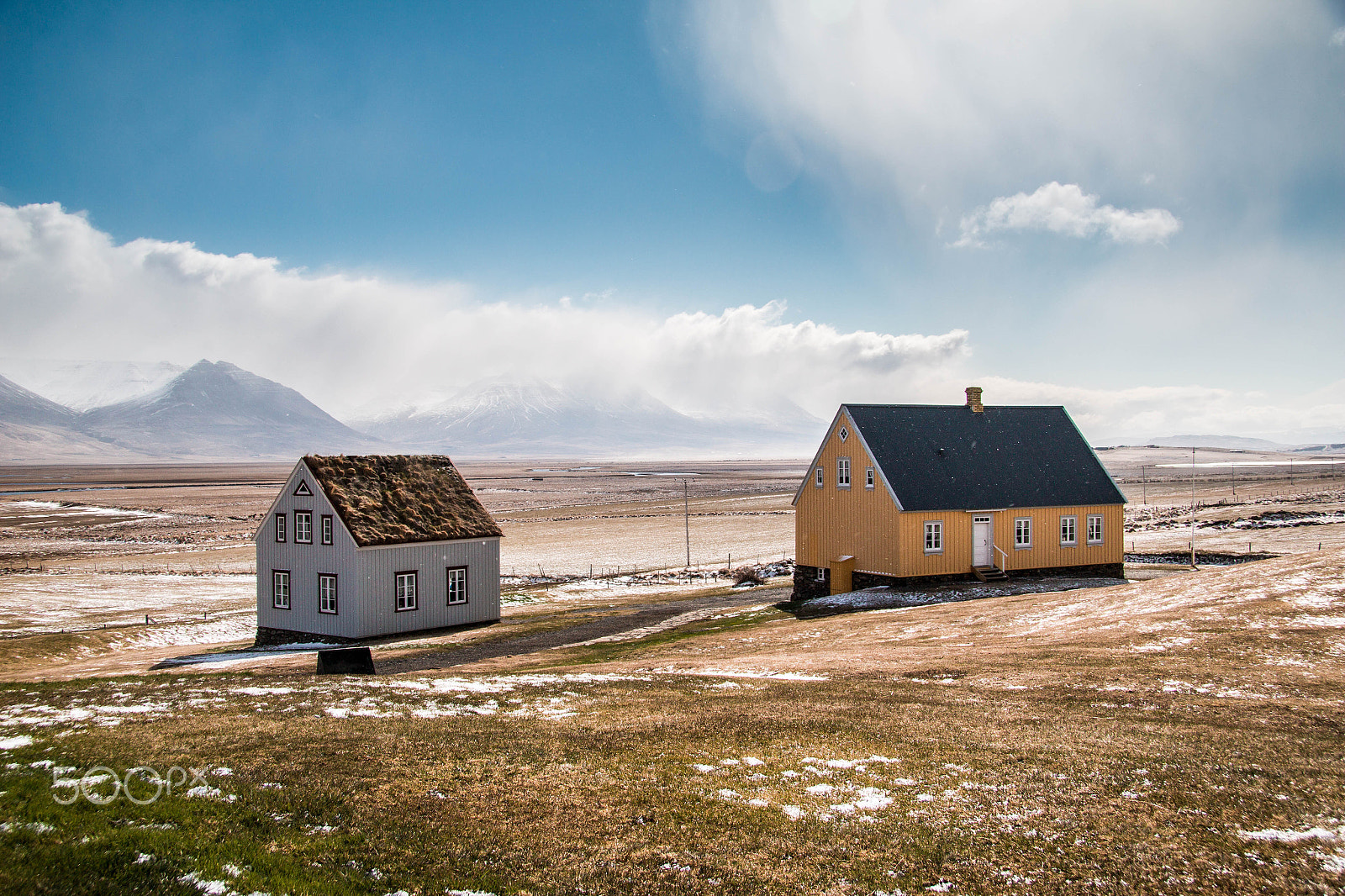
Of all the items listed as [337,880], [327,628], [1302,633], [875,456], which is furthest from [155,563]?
[1302,633]

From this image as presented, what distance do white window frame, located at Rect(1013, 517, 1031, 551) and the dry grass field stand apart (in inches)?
600

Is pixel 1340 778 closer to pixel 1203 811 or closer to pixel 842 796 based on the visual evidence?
pixel 1203 811

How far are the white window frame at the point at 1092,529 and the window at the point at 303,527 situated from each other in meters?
37.8

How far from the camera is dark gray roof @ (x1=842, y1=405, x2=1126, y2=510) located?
40125mm

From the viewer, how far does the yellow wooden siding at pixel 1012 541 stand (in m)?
38.8

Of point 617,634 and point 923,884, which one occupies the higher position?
point 923,884

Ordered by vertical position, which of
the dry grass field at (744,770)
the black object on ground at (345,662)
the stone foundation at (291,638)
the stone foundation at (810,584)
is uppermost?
the dry grass field at (744,770)

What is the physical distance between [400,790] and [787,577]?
41991 millimetres

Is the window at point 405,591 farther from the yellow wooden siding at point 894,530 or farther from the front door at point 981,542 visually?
the front door at point 981,542

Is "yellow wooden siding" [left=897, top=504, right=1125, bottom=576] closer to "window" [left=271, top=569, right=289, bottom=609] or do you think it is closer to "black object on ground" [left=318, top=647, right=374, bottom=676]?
"black object on ground" [left=318, top=647, right=374, bottom=676]

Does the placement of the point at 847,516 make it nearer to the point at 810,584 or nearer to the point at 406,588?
A: the point at 810,584

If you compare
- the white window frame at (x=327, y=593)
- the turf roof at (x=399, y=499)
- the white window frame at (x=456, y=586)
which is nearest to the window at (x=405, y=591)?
the turf roof at (x=399, y=499)

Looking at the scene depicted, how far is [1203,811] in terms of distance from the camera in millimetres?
10039

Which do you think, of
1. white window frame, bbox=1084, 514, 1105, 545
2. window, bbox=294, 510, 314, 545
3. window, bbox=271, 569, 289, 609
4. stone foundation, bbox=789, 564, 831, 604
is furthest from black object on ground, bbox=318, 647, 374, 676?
white window frame, bbox=1084, 514, 1105, 545
